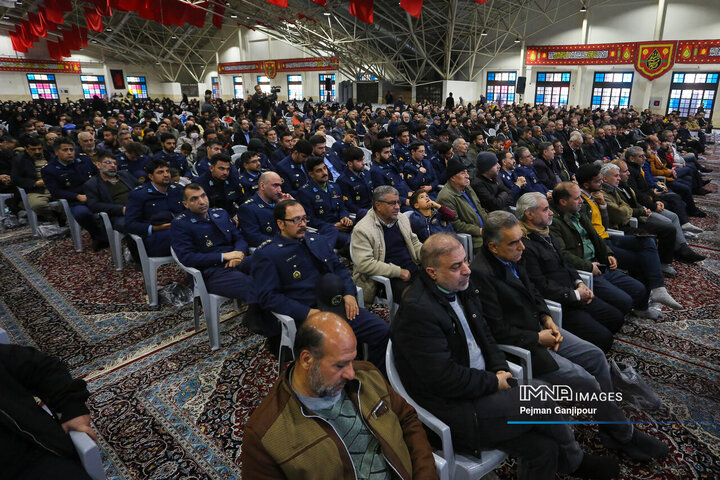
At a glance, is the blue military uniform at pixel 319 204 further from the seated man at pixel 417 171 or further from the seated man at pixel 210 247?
the seated man at pixel 417 171

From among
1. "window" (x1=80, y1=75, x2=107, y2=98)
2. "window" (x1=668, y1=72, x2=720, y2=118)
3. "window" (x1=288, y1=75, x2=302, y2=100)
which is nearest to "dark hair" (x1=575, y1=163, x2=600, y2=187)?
"window" (x1=668, y1=72, x2=720, y2=118)

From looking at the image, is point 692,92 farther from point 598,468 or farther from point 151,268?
point 151,268

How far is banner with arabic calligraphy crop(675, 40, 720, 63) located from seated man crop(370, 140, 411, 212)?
16525 millimetres

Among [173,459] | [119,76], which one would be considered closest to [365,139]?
[173,459]

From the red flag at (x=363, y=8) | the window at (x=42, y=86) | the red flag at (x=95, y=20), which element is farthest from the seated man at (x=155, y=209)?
the window at (x=42, y=86)

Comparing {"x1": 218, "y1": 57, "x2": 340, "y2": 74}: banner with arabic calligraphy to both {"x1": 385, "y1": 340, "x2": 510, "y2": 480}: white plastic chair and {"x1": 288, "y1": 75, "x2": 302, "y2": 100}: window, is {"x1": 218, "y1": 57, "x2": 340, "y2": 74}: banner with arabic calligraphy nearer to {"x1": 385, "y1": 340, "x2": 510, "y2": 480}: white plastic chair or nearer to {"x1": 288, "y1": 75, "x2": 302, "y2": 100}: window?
{"x1": 288, "y1": 75, "x2": 302, "y2": 100}: window

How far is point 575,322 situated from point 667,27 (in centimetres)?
1908

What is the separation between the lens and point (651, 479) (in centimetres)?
181

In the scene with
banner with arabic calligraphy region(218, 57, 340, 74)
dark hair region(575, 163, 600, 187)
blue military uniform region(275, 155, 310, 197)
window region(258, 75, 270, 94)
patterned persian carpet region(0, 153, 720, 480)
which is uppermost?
banner with arabic calligraphy region(218, 57, 340, 74)

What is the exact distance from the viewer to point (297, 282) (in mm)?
2355

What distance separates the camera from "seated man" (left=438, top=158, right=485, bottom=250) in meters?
3.49

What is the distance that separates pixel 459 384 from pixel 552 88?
2121cm

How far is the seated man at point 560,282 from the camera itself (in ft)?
7.95

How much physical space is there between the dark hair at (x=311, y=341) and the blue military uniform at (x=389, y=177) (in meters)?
3.09
